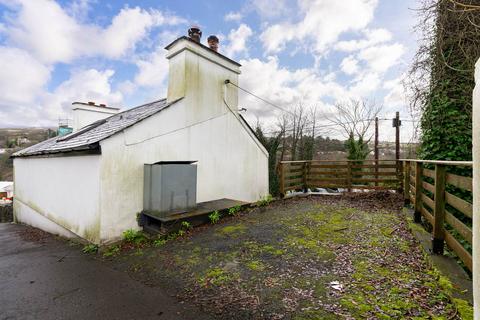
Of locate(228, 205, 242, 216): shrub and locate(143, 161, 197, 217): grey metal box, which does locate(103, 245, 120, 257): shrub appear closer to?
locate(143, 161, 197, 217): grey metal box

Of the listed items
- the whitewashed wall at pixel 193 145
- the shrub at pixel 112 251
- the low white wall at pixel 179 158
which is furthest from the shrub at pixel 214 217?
the shrub at pixel 112 251

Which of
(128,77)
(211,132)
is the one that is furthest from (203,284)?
(128,77)

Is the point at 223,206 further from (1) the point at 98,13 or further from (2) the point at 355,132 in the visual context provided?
(2) the point at 355,132

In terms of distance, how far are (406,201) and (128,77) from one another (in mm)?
11557

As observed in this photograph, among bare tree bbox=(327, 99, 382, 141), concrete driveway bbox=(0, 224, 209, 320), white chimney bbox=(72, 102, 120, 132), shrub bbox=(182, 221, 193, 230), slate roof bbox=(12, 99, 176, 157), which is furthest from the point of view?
bare tree bbox=(327, 99, 382, 141)

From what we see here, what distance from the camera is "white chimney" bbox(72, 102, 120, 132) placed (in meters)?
11.8

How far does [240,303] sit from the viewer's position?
2.65 meters

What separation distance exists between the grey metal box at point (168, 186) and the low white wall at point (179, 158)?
294 mm

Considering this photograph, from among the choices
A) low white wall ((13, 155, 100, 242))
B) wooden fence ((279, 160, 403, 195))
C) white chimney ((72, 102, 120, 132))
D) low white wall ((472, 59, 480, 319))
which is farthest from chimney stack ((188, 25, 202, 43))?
white chimney ((72, 102, 120, 132))

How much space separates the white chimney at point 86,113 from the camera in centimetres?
1177

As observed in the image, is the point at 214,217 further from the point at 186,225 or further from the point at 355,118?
the point at 355,118

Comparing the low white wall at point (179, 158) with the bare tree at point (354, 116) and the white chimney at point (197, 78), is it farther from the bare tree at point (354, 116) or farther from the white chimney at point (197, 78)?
the bare tree at point (354, 116)

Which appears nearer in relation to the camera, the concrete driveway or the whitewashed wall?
the concrete driveway

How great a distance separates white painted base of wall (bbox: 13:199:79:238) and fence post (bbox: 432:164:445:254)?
7.52 m
